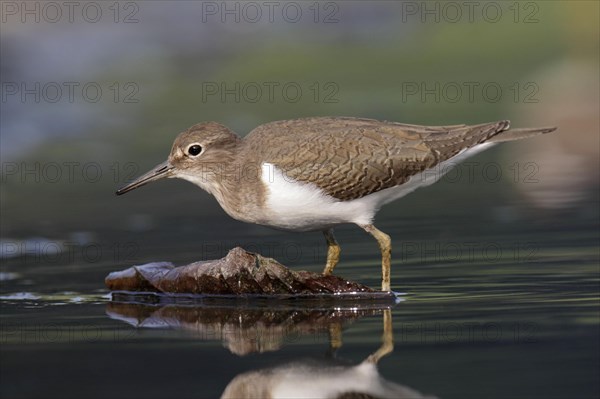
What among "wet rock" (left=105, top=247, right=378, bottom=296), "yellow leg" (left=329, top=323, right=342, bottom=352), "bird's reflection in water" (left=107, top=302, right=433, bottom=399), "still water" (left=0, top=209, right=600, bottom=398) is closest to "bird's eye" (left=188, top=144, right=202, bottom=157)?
"wet rock" (left=105, top=247, right=378, bottom=296)

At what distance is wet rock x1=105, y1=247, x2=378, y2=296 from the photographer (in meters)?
10.9

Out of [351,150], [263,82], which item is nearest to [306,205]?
[351,150]

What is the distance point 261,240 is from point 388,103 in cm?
962

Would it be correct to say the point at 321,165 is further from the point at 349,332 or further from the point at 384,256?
the point at 349,332

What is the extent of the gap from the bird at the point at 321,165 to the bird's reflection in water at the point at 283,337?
3.39 feet

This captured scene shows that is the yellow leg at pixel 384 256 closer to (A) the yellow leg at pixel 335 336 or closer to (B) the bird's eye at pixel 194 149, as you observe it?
(A) the yellow leg at pixel 335 336

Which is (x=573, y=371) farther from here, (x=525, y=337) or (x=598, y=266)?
(x=598, y=266)

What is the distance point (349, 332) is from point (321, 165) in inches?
84.0

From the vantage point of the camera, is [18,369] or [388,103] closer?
[18,369]

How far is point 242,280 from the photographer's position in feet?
36.2

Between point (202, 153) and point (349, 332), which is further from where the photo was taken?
point (202, 153)

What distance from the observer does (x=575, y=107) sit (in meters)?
21.9

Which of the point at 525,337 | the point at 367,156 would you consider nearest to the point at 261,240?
the point at 367,156

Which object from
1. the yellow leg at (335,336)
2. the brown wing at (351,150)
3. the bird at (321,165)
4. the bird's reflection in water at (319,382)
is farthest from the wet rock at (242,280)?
the bird's reflection in water at (319,382)
